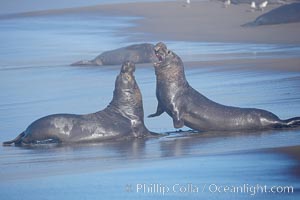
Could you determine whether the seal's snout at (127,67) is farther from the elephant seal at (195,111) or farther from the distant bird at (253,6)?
the distant bird at (253,6)

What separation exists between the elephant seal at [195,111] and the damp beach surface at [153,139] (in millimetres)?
166

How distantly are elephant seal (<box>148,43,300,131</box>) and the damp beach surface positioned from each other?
0.17 meters

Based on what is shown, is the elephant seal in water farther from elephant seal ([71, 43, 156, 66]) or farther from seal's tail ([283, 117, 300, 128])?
elephant seal ([71, 43, 156, 66])

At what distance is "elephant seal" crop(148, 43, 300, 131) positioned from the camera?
34.4ft

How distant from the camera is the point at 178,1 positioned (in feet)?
103

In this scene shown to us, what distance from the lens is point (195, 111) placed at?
10.6 metres

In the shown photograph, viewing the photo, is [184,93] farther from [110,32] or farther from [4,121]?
[110,32]

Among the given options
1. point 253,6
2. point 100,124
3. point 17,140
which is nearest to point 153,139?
point 100,124

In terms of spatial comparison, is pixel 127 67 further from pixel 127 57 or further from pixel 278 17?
pixel 278 17

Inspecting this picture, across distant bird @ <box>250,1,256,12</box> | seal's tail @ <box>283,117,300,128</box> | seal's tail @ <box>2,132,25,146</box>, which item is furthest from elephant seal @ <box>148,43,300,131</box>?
distant bird @ <box>250,1,256,12</box>

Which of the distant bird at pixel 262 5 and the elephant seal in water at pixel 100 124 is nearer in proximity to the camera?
the elephant seal in water at pixel 100 124

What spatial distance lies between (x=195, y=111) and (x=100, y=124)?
1025mm

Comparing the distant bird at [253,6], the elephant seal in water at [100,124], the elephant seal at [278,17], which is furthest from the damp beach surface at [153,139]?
the distant bird at [253,6]

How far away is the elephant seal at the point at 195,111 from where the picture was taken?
412 inches
